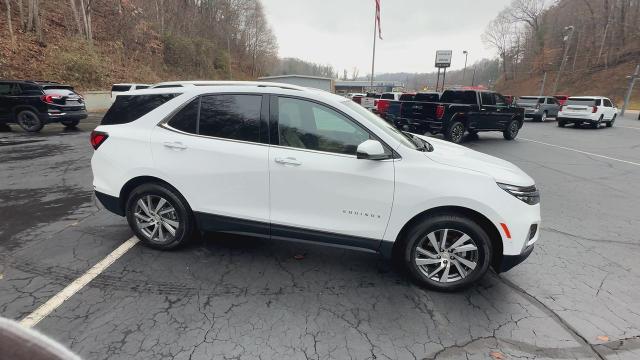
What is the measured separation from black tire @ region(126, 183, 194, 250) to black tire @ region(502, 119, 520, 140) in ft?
42.9

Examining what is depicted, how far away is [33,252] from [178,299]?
193 centimetres

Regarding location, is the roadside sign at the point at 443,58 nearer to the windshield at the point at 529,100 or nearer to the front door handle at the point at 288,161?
the windshield at the point at 529,100

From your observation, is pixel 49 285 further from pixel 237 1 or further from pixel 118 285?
pixel 237 1

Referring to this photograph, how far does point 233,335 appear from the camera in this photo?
8.16 ft

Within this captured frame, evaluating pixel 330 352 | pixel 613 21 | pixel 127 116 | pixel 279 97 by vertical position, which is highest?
pixel 613 21

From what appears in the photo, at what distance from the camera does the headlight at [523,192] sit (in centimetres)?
292

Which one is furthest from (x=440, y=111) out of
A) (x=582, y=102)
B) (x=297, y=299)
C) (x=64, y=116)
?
(x=64, y=116)

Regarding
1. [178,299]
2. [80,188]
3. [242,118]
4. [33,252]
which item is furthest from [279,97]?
[80,188]

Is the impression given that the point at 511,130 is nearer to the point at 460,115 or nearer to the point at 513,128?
the point at 513,128

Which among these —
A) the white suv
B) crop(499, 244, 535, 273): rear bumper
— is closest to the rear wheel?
the white suv

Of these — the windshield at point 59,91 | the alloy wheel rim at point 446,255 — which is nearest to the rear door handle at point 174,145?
the alloy wheel rim at point 446,255

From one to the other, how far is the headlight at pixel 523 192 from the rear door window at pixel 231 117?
89.2 inches

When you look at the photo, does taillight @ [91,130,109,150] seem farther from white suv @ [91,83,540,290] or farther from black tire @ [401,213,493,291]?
black tire @ [401,213,493,291]

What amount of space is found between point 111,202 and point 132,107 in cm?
106
